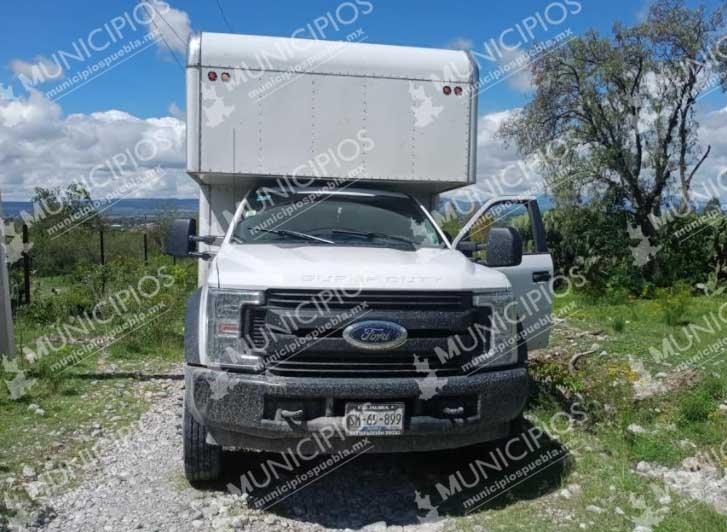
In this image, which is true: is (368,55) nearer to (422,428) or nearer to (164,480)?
(422,428)

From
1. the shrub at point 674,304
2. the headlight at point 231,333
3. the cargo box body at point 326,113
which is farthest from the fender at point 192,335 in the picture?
the shrub at point 674,304

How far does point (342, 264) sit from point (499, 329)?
1.04 metres

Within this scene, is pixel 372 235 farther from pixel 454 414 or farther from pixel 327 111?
pixel 454 414

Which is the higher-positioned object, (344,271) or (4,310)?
(344,271)

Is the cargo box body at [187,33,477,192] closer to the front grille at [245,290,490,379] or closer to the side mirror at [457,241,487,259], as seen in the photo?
the side mirror at [457,241,487,259]

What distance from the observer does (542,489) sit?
4.42 metres

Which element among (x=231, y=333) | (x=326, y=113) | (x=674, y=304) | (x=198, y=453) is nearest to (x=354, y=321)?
(x=231, y=333)

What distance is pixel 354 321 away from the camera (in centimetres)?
387

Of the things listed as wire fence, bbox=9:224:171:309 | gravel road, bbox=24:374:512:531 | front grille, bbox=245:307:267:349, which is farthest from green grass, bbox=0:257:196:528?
wire fence, bbox=9:224:171:309

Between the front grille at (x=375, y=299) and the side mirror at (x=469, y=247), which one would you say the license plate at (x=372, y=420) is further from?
the side mirror at (x=469, y=247)

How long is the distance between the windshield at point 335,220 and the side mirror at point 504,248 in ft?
1.59

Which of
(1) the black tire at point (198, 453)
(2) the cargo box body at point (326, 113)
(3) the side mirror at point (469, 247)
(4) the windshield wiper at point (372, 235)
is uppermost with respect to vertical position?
(2) the cargo box body at point (326, 113)

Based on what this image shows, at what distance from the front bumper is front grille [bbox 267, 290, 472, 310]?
42 centimetres

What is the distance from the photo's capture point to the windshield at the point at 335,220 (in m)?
5.13
